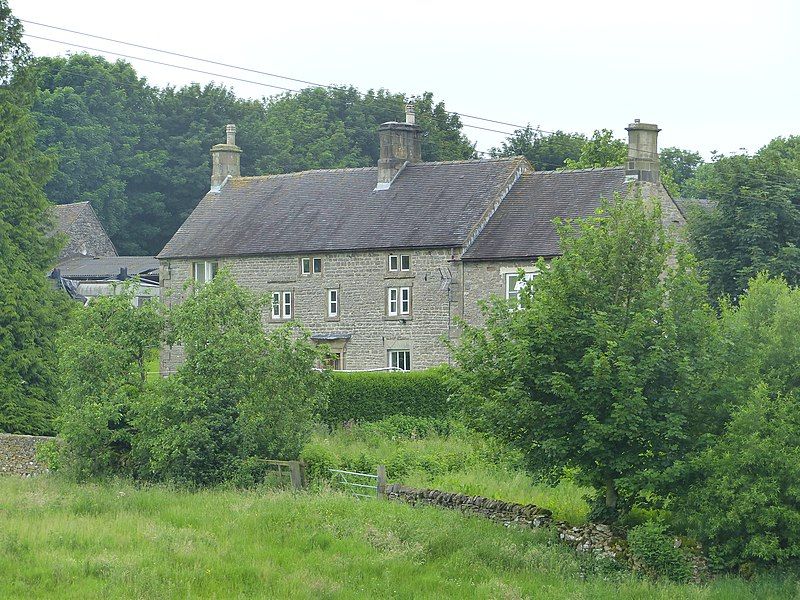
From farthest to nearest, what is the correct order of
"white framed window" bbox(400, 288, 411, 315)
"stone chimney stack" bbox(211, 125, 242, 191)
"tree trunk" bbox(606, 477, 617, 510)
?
"stone chimney stack" bbox(211, 125, 242, 191), "white framed window" bbox(400, 288, 411, 315), "tree trunk" bbox(606, 477, 617, 510)

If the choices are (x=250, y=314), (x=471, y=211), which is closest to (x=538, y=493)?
(x=250, y=314)

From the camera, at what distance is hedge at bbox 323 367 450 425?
39750 millimetres

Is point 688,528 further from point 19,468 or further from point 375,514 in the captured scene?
point 19,468

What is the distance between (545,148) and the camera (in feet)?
279

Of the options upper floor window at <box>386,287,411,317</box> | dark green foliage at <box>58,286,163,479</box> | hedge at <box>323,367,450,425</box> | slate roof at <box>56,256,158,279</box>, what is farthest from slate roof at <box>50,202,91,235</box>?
dark green foliage at <box>58,286,163,479</box>

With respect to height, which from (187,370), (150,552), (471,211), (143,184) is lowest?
(150,552)

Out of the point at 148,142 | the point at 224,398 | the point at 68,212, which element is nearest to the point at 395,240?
the point at 224,398

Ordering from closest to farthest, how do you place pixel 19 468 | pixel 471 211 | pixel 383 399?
pixel 19 468, pixel 383 399, pixel 471 211

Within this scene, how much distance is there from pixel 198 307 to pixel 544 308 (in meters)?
10.2

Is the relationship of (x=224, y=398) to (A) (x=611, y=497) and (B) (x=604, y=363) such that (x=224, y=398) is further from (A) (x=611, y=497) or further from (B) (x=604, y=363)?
(B) (x=604, y=363)

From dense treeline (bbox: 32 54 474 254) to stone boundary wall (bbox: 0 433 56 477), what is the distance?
51.7 m

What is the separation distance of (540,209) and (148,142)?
49468 mm

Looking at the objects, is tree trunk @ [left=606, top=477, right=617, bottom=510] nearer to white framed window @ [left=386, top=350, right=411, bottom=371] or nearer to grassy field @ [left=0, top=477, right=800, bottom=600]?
grassy field @ [left=0, top=477, right=800, bottom=600]

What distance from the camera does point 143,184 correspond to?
90125mm
